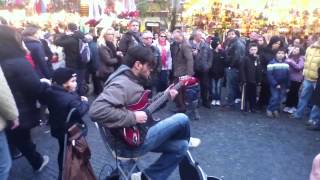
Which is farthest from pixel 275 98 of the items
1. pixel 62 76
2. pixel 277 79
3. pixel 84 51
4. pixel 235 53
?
pixel 62 76

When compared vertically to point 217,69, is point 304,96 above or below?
below

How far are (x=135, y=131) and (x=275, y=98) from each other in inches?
189

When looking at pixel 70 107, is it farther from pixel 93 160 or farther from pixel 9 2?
pixel 9 2

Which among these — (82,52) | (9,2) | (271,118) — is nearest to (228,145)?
(271,118)

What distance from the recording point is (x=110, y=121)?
10.6ft

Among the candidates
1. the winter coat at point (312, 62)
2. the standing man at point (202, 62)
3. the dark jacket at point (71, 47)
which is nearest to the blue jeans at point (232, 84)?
the standing man at point (202, 62)

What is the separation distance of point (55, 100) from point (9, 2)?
1126 cm

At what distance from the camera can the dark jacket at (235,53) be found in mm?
7852

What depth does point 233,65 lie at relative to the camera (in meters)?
7.93

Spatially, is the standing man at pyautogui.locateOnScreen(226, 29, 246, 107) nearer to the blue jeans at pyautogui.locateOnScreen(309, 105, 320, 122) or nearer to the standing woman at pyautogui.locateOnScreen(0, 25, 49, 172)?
the blue jeans at pyautogui.locateOnScreen(309, 105, 320, 122)

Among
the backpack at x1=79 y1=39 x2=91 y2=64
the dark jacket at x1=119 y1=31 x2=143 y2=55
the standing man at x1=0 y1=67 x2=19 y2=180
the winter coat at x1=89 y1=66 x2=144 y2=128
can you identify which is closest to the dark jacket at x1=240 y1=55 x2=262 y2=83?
the dark jacket at x1=119 y1=31 x2=143 y2=55

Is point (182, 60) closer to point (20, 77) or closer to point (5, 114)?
point (20, 77)

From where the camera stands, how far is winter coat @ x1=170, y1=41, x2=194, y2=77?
757 centimetres

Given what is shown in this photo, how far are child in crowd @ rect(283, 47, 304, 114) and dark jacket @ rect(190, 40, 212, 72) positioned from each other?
1518mm
